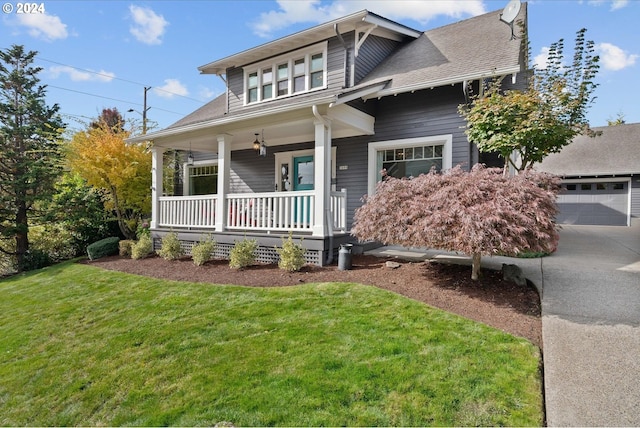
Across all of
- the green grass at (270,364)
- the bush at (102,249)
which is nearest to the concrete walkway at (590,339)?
the green grass at (270,364)

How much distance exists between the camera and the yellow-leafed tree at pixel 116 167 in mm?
9758

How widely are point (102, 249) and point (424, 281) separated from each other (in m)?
9.53

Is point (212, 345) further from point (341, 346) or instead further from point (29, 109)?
point (29, 109)

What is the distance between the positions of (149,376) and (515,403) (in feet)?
11.0

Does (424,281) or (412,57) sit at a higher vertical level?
(412,57)

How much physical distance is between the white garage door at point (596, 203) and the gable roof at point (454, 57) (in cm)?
1025

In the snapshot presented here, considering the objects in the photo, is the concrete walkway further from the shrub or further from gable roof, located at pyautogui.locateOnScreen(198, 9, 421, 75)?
the shrub

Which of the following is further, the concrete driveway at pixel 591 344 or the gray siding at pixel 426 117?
the gray siding at pixel 426 117

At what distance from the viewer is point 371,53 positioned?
9.29m

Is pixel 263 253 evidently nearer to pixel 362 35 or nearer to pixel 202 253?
pixel 202 253

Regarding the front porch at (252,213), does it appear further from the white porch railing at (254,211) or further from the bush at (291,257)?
the bush at (291,257)

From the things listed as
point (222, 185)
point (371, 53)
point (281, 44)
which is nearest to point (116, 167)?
point (222, 185)

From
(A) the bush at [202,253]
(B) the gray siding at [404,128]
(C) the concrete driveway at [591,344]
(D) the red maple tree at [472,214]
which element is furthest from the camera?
(B) the gray siding at [404,128]

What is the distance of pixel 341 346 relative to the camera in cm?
341
